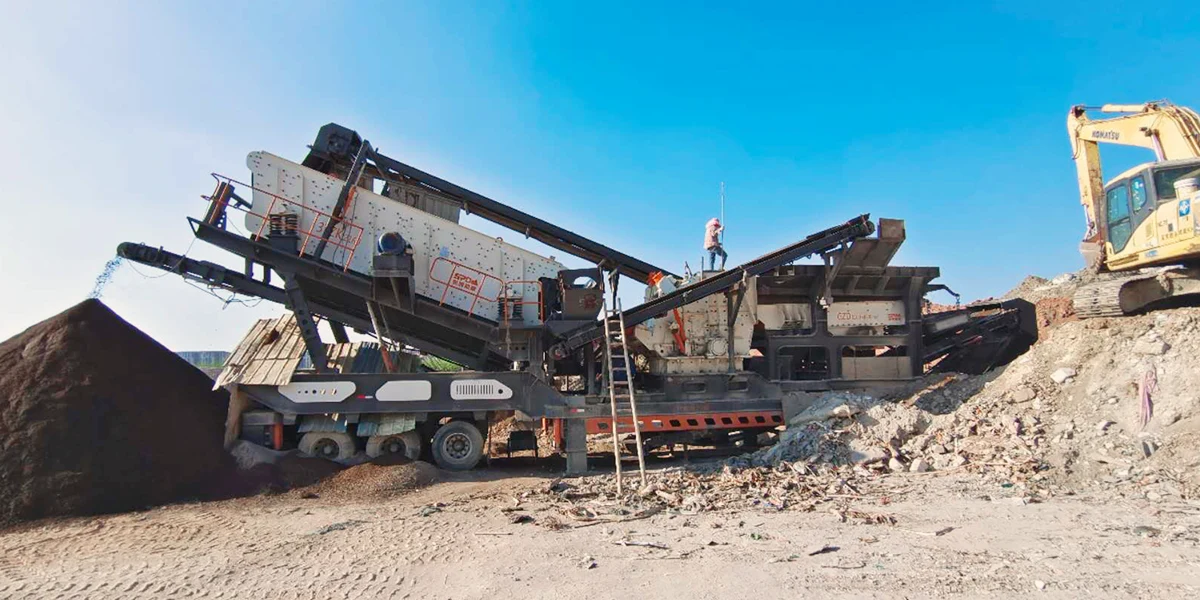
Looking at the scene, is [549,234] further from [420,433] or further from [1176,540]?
[1176,540]

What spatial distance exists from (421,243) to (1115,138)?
13.6 m

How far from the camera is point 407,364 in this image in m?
11.9

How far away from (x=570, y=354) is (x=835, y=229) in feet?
16.8

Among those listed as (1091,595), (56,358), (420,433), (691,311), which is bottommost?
(1091,595)

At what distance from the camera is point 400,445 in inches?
407

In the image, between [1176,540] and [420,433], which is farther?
[420,433]

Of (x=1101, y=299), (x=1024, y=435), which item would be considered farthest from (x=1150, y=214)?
(x=1024, y=435)

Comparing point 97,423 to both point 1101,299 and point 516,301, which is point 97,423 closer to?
point 516,301

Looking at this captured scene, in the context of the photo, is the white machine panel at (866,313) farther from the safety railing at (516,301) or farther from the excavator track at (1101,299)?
the safety railing at (516,301)

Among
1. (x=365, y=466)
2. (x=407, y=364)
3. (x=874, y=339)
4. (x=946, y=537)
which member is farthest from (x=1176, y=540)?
(x=407, y=364)

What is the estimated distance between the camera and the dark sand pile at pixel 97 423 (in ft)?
24.0

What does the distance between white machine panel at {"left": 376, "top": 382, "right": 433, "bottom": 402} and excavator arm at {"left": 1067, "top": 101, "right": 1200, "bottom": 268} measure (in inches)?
486

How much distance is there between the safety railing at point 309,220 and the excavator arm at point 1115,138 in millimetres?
13249

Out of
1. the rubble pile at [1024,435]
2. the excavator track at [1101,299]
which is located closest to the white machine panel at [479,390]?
the rubble pile at [1024,435]
